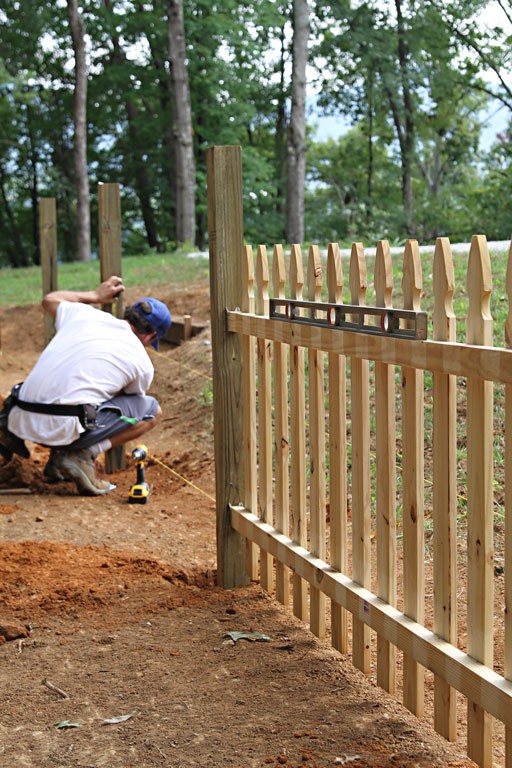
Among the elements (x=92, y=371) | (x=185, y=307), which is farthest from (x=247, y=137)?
(x=92, y=371)

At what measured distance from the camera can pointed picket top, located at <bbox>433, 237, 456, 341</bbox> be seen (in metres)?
2.61

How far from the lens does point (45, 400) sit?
594 centimetres

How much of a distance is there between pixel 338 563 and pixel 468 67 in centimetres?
2297

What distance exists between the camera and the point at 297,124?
21.4m

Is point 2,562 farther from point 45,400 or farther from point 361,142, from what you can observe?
point 361,142

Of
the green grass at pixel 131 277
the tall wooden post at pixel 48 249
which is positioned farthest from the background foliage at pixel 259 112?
the tall wooden post at pixel 48 249

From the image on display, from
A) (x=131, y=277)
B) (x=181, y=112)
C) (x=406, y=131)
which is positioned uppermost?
(x=406, y=131)

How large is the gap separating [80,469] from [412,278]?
3.80 metres

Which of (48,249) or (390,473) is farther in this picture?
(48,249)

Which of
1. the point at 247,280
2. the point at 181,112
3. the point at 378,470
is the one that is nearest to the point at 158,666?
the point at 378,470

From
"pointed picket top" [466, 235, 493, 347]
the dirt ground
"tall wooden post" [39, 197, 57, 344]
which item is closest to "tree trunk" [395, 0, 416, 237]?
"tall wooden post" [39, 197, 57, 344]

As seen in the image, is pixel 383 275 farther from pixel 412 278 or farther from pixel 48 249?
pixel 48 249

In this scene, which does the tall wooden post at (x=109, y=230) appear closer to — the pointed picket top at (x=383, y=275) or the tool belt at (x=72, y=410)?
the tool belt at (x=72, y=410)

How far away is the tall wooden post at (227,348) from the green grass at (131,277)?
342 inches
